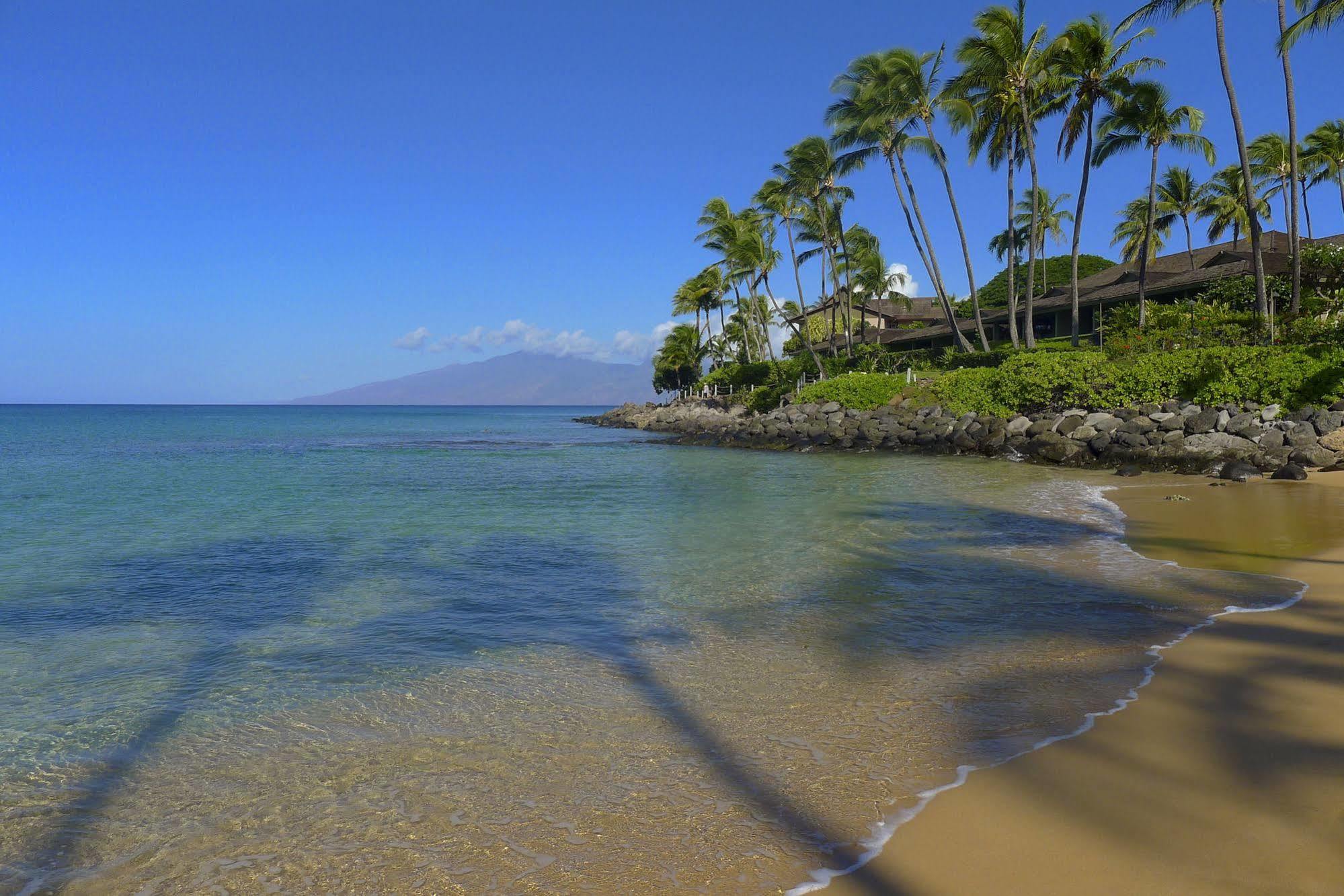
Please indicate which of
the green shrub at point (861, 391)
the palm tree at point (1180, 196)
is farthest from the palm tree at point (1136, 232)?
the green shrub at point (861, 391)

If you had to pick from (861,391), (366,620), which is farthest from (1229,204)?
(366,620)

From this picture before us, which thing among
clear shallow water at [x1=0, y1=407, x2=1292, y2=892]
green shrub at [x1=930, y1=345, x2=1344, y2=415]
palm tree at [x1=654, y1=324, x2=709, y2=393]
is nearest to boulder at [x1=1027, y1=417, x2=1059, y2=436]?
green shrub at [x1=930, y1=345, x2=1344, y2=415]

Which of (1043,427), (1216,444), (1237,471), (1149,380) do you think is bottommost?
(1237,471)

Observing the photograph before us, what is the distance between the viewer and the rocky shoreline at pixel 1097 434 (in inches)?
819

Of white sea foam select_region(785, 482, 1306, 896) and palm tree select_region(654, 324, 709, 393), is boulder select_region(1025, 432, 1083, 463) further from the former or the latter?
palm tree select_region(654, 324, 709, 393)

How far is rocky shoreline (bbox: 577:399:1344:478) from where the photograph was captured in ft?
68.3

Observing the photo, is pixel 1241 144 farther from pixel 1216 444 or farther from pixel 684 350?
pixel 684 350

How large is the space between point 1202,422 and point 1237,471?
5.70 meters

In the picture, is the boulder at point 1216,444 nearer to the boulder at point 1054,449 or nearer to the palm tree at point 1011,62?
the boulder at point 1054,449

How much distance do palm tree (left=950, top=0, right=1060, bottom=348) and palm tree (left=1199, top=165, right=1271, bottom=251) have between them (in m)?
17.1

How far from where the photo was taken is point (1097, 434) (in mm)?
25375

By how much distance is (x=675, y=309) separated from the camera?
82.4m

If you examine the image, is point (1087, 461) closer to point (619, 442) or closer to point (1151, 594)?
point (1151, 594)

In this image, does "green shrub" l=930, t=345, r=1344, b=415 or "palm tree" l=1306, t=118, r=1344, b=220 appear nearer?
"green shrub" l=930, t=345, r=1344, b=415
